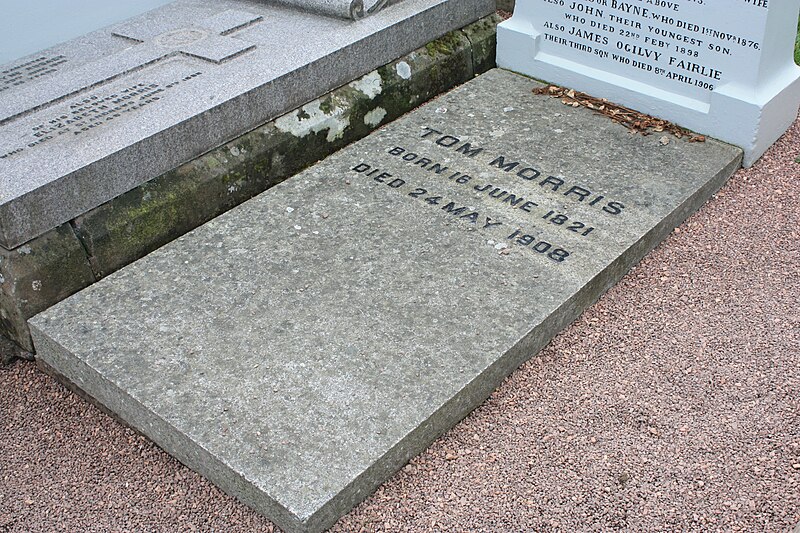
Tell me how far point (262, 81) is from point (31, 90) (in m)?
1.07

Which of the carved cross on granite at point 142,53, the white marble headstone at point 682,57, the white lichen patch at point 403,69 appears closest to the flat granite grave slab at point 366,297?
the white marble headstone at point 682,57

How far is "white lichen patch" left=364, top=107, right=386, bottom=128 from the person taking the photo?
4508 mm

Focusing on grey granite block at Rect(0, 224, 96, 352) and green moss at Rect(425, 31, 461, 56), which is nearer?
grey granite block at Rect(0, 224, 96, 352)

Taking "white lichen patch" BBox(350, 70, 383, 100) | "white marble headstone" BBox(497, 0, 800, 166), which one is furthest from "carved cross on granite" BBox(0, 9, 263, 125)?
"white marble headstone" BBox(497, 0, 800, 166)

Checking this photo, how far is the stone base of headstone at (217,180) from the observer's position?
3.36 m

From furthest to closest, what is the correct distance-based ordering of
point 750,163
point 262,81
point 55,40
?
point 55,40 < point 750,163 < point 262,81

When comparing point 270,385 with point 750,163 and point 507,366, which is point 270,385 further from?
point 750,163

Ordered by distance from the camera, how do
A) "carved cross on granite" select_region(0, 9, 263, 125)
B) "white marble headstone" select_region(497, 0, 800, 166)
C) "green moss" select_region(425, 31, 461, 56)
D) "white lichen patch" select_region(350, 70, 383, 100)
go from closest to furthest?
"carved cross on granite" select_region(0, 9, 263, 125)
"white marble headstone" select_region(497, 0, 800, 166)
"white lichen patch" select_region(350, 70, 383, 100)
"green moss" select_region(425, 31, 461, 56)

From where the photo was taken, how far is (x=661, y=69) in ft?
14.4

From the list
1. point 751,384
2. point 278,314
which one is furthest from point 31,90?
point 751,384

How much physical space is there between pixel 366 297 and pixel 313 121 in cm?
125

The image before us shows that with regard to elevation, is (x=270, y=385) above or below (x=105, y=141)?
below

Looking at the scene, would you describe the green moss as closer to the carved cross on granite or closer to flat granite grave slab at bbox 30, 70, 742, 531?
flat granite grave slab at bbox 30, 70, 742, 531

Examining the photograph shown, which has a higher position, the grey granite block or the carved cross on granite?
the carved cross on granite
